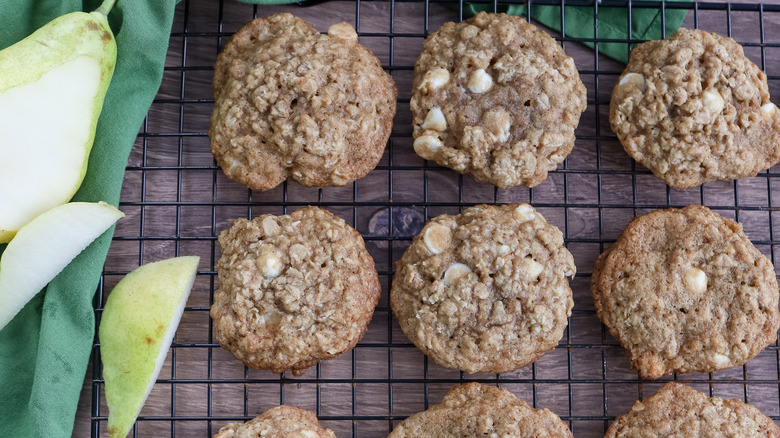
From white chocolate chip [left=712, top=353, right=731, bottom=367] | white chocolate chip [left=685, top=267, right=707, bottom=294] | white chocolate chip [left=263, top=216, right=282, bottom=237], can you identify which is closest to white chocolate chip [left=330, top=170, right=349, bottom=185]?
white chocolate chip [left=263, top=216, right=282, bottom=237]

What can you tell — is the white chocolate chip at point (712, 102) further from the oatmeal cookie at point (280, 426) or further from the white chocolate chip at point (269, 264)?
the oatmeal cookie at point (280, 426)

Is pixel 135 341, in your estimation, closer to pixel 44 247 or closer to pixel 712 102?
pixel 44 247

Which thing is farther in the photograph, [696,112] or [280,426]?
[696,112]

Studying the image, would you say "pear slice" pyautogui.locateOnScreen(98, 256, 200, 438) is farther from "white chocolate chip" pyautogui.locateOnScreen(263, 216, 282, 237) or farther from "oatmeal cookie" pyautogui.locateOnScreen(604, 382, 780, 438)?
"oatmeal cookie" pyautogui.locateOnScreen(604, 382, 780, 438)

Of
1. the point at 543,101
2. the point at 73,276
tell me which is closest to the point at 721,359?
the point at 543,101

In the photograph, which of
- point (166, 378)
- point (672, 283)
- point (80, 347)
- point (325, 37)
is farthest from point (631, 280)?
point (80, 347)

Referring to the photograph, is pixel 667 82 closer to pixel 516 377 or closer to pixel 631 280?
pixel 631 280
